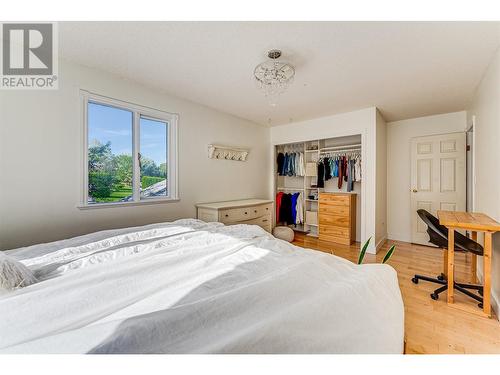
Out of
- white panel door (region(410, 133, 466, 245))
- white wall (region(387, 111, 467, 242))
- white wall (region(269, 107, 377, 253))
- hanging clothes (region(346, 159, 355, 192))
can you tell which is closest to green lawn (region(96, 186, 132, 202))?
white wall (region(269, 107, 377, 253))

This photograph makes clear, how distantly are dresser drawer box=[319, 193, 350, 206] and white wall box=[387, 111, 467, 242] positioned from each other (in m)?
1.12

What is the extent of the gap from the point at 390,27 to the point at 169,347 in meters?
2.27

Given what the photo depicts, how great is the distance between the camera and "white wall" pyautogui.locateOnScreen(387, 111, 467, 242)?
3947mm

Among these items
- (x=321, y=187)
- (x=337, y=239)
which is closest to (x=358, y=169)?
(x=321, y=187)

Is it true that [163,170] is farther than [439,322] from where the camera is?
Yes

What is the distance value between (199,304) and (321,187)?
3877 mm

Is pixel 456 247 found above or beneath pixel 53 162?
beneath

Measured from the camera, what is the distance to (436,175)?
12.4ft

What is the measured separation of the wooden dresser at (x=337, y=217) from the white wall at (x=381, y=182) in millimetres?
404

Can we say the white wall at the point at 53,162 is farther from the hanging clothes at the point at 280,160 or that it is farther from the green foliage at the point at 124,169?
the hanging clothes at the point at 280,160

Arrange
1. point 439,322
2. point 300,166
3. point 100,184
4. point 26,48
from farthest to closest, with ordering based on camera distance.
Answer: point 300,166 < point 100,184 < point 26,48 < point 439,322

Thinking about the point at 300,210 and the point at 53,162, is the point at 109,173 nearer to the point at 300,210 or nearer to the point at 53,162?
the point at 53,162
